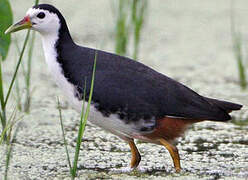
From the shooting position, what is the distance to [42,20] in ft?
11.0

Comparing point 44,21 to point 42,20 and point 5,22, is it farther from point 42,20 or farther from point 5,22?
point 5,22

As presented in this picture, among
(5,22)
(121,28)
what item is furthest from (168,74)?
(5,22)

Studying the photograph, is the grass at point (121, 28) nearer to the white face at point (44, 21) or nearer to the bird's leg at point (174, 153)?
A: the white face at point (44, 21)

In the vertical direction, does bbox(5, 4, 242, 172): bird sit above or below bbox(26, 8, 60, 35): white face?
below

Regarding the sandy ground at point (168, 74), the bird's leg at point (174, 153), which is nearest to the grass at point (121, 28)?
the sandy ground at point (168, 74)

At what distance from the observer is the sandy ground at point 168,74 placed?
3430mm

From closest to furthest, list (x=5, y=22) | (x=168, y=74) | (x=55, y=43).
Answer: (x=55, y=43)
(x=5, y=22)
(x=168, y=74)

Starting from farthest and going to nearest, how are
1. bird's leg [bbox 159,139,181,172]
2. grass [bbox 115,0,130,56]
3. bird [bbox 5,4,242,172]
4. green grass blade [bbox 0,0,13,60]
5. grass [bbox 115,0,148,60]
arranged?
grass [bbox 115,0,130,56] → grass [bbox 115,0,148,60] → green grass blade [bbox 0,0,13,60] → bird's leg [bbox 159,139,181,172] → bird [bbox 5,4,242,172]

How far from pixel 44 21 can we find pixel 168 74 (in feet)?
6.81

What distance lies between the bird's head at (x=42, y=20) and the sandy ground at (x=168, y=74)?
0.70m

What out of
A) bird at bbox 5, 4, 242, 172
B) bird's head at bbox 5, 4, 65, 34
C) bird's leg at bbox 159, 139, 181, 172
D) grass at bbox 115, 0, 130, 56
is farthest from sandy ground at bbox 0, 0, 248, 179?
bird's head at bbox 5, 4, 65, 34

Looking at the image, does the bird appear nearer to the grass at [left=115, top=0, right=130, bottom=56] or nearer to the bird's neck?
the bird's neck

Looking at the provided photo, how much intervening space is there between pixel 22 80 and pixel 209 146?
Result: 1769 mm

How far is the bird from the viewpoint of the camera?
10.4ft
